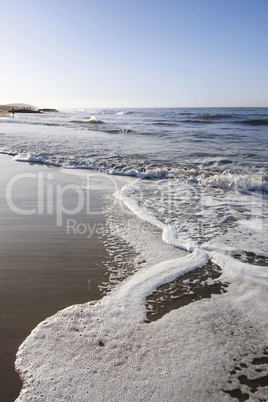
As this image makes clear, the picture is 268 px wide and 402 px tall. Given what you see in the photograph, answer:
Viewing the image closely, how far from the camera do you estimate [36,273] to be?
282cm

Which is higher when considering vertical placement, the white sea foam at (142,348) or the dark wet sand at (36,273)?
the dark wet sand at (36,273)

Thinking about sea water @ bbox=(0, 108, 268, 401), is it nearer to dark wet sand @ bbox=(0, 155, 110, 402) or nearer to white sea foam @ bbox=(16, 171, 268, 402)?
white sea foam @ bbox=(16, 171, 268, 402)

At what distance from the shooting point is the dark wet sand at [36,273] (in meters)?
2.03

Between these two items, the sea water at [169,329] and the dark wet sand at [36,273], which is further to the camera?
the dark wet sand at [36,273]

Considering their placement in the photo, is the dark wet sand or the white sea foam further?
the dark wet sand

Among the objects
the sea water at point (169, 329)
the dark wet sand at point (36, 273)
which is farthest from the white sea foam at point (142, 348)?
the dark wet sand at point (36, 273)

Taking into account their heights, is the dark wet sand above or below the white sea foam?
above

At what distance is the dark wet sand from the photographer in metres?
2.03

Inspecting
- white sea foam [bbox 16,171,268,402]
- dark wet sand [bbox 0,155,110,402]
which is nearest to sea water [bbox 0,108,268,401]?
white sea foam [bbox 16,171,268,402]

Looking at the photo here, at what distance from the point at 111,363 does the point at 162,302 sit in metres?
0.79

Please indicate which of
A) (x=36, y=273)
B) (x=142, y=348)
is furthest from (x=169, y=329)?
(x=36, y=273)

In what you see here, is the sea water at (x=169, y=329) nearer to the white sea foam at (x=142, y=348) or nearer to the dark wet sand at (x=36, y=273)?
the white sea foam at (x=142, y=348)

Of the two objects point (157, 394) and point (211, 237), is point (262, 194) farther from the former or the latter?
point (157, 394)

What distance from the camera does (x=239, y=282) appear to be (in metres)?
2.80
